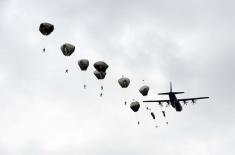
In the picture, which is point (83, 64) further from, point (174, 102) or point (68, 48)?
point (174, 102)

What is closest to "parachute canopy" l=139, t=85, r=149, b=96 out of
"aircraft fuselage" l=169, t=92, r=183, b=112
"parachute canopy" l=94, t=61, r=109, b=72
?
"parachute canopy" l=94, t=61, r=109, b=72

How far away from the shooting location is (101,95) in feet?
246

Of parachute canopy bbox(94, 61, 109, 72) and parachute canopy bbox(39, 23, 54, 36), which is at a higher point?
parachute canopy bbox(39, 23, 54, 36)

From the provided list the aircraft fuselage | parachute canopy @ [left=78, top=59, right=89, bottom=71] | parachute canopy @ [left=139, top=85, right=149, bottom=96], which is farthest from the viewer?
the aircraft fuselage

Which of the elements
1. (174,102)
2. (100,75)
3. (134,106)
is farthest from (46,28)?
(174,102)

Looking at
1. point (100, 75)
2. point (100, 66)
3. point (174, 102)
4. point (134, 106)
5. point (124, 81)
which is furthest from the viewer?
point (174, 102)

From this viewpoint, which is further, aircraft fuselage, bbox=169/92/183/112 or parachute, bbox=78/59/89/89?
aircraft fuselage, bbox=169/92/183/112

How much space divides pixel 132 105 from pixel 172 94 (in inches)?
1918

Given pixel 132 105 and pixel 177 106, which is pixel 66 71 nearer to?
pixel 132 105

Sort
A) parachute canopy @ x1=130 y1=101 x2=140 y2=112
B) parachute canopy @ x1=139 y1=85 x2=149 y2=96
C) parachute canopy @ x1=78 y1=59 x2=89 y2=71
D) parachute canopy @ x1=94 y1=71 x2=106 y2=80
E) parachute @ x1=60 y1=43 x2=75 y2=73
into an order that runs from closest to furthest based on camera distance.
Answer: parachute @ x1=60 y1=43 x2=75 y2=73, parachute canopy @ x1=78 y1=59 x2=89 y2=71, parachute canopy @ x1=94 y1=71 x2=106 y2=80, parachute canopy @ x1=130 y1=101 x2=140 y2=112, parachute canopy @ x1=139 y1=85 x2=149 y2=96

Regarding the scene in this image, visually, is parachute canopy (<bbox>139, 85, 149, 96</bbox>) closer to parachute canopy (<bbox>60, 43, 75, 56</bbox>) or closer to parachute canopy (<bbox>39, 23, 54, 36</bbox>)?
parachute canopy (<bbox>60, 43, 75, 56</bbox>)

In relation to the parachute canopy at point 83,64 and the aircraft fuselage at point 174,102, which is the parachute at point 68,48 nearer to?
the parachute canopy at point 83,64

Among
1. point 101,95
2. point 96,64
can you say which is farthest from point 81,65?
point 101,95

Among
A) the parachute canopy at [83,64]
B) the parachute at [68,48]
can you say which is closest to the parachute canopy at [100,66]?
the parachute canopy at [83,64]
